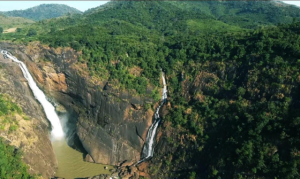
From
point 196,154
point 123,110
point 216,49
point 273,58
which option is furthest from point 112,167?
point 273,58

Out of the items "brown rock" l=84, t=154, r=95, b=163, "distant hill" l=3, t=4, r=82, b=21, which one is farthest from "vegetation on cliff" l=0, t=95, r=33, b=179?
"distant hill" l=3, t=4, r=82, b=21

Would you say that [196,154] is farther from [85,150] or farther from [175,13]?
[175,13]

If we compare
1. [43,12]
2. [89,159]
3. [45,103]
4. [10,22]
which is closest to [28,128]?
[45,103]

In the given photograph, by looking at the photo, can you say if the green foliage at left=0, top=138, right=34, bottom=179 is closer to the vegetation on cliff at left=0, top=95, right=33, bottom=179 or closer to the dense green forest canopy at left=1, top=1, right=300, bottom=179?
the vegetation on cliff at left=0, top=95, right=33, bottom=179

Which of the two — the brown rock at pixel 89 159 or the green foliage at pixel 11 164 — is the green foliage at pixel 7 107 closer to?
the green foliage at pixel 11 164

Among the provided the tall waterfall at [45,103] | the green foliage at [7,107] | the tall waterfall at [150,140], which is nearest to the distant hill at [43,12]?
the tall waterfall at [45,103]
